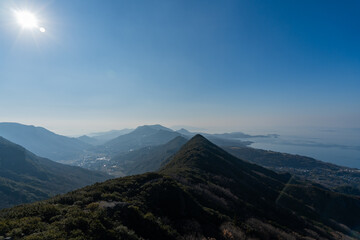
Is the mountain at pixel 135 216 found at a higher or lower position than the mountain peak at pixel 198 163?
higher

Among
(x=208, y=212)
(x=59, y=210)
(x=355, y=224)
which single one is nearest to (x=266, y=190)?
(x=355, y=224)

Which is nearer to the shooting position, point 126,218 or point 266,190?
point 126,218

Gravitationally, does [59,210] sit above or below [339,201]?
above

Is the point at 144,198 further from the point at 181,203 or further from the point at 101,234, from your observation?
the point at 101,234

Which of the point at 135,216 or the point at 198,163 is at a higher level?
the point at 135,216

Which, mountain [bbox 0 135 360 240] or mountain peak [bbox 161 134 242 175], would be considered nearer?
mountain [bbox 0 135 360 240]

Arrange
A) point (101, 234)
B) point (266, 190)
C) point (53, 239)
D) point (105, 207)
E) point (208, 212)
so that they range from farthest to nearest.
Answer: point (266, 190)
point (208, 212)
point (105, 207)
point (101, 234)
point (53, 239)

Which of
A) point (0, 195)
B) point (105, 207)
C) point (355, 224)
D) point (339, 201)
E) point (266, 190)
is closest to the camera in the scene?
point (105, 207)

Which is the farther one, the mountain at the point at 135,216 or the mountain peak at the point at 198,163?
the mountain peak at the point at 198,163

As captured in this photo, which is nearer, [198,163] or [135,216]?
[135,216]

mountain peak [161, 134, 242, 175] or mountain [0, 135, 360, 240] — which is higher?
mountain [0, 135, 360, 240]

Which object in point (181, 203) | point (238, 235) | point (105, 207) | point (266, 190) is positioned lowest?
point (266, 190)
